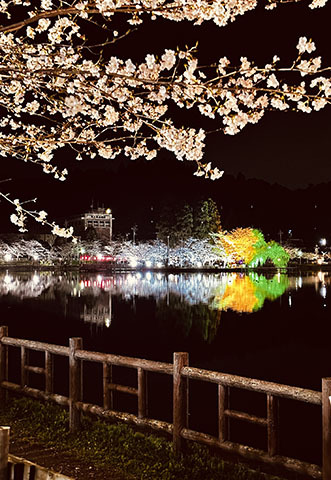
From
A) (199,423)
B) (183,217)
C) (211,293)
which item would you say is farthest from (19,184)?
(199,423)

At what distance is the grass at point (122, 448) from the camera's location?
13.4 feet

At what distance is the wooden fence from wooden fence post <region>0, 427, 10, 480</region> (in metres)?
1.82

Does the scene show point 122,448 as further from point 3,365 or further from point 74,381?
point 3,365

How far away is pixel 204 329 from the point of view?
16.1 meters

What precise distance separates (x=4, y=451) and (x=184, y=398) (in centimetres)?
198

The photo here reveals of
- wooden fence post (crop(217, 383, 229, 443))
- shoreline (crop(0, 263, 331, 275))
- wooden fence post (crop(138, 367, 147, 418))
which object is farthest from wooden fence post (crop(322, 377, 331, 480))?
shoreline (crop(0, 263, 331, 275))

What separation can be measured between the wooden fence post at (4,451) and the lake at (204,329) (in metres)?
5.20

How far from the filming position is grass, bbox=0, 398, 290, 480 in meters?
4.10

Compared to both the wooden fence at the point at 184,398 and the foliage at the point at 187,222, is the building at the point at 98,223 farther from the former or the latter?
the wooden fence at the point at 184,398

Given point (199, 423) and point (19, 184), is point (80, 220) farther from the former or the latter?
point (199, 423)

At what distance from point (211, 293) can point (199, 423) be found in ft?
63.1

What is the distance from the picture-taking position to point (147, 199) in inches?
3371

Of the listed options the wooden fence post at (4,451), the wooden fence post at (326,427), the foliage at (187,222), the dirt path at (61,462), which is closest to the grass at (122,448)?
the dirt path at (61,462)

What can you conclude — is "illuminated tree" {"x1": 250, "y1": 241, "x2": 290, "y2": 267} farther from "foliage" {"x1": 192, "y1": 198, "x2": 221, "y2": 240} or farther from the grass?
the grass
